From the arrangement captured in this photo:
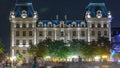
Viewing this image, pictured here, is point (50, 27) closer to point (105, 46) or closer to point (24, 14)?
point (24, 14)

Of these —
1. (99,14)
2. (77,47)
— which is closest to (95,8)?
(99,14)

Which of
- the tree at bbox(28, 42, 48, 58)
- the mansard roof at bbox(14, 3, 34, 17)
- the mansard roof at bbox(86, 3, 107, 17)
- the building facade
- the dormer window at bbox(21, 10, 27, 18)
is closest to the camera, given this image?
the tree at bbox(28, 42, 48, 58)

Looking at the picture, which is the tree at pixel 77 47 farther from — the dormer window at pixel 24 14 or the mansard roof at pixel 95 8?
the dormer window at pixel 24 14

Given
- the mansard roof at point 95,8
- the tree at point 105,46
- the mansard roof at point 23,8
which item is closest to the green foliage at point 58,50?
the tree at point 105,46

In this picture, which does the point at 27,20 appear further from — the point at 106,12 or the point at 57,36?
the point at 106,12

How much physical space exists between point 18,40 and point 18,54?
725 cm

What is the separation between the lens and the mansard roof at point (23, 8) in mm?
131000

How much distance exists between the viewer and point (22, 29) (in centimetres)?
12962

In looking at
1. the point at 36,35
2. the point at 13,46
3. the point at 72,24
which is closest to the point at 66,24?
the point at 72,24

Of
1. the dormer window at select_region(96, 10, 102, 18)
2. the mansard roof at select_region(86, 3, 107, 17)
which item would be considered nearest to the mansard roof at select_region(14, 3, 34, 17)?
the mansard roof at select_region(86, 3, 107, 17)

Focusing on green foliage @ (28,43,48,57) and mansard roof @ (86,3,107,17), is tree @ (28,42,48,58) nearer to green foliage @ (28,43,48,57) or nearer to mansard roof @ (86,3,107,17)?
green foliage @ (28,43,48,57)

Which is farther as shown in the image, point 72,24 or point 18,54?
point 72,24

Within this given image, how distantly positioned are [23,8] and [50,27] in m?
10.9

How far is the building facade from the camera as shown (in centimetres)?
12962
